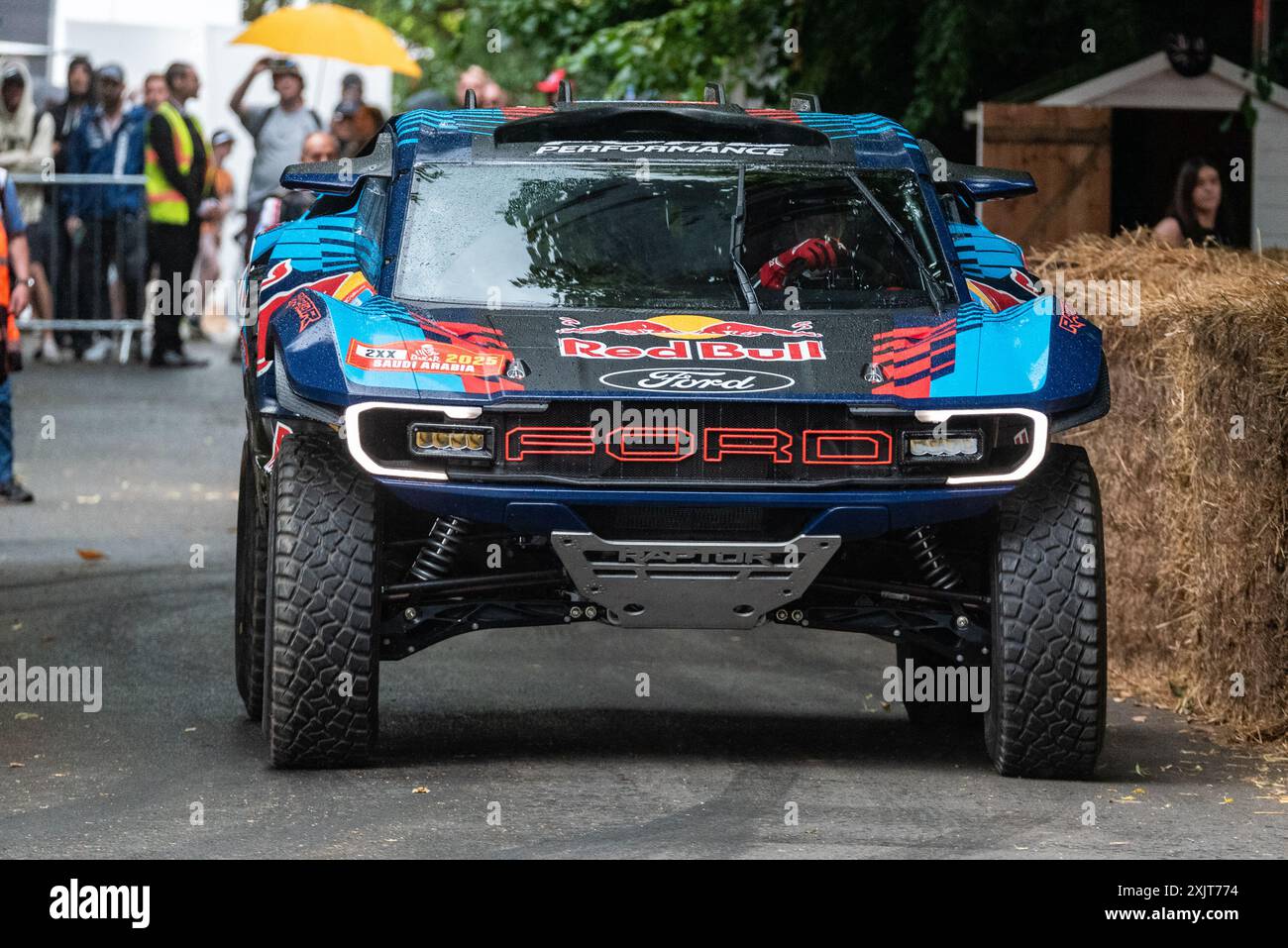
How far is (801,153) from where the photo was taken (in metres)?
8.50

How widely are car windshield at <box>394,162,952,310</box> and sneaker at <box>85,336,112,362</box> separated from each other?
53.2 feet

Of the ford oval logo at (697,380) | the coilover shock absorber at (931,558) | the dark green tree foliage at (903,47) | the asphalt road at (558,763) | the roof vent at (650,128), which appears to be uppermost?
the dark green tree foliage at (903,47)

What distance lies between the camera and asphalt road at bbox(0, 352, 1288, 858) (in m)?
6.64

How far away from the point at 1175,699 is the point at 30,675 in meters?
4.22

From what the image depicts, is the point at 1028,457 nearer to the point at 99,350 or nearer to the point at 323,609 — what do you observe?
the point at 323,609

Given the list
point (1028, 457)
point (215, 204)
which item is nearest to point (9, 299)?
point (1028, 457)

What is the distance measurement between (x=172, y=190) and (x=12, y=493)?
8.76 meters

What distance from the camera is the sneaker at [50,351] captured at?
23844mm

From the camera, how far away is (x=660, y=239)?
8.07 metres

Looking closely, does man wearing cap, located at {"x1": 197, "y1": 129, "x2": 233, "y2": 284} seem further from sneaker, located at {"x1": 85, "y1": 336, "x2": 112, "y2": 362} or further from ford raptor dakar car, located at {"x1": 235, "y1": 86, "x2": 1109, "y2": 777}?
ford raptor dakar car, located at {"x1": 235, "y1": 86, "x2": 1109, "y2": 777}

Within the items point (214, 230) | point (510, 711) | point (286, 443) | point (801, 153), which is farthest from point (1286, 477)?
point (214, 230)

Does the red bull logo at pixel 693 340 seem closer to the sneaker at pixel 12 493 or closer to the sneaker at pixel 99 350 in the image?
the sneaker at pixel 12 493

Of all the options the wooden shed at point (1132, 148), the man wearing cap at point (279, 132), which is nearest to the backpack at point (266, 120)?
the man wearing cap at point (279, 132)

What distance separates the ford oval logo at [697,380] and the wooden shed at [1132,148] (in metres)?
6.94
